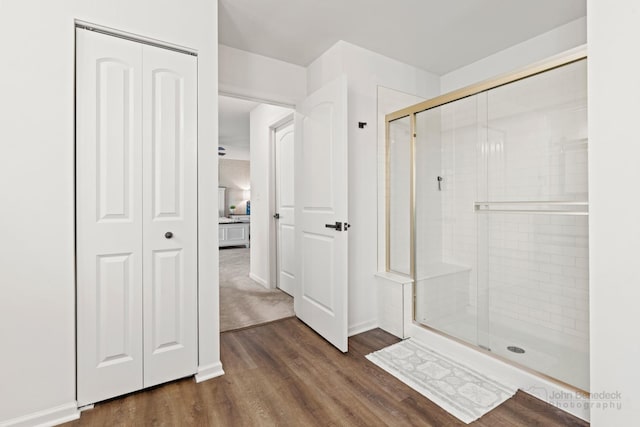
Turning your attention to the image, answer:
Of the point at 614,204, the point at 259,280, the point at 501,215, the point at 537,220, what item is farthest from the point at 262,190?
the point at 614,204

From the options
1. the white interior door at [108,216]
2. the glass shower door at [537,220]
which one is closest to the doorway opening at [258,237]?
the white interior door at [108,216]

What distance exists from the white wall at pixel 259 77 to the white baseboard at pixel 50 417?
242 cm

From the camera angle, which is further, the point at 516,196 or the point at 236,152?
the point at 236,152

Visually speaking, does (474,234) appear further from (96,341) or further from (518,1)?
(96,341)

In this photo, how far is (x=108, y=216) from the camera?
169 centimetres

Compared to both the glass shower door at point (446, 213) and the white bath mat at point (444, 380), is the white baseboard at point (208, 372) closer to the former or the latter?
the white bath mat at point (444, 380)

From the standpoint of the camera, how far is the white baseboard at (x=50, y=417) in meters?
1.47

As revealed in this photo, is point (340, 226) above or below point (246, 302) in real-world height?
above

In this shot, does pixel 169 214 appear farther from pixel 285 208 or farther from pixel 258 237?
pixel 258 237

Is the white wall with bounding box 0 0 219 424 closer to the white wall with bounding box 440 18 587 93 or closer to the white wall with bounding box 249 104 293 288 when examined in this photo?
the white wall with bounding box 249 104 293 288

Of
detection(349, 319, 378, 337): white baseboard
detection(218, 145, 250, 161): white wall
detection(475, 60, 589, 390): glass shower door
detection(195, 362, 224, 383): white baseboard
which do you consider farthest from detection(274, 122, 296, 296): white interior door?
detection(218, 145, 250, 161): white wall

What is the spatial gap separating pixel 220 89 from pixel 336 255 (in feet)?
5.80

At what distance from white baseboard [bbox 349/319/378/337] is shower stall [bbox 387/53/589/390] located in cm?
42

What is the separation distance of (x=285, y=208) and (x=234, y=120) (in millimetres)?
2593
